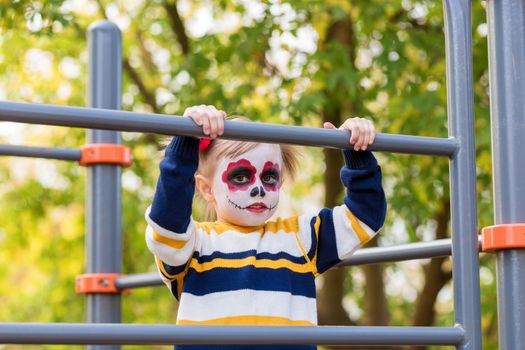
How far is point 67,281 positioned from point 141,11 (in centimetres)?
189

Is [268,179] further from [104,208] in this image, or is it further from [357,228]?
[104,208]

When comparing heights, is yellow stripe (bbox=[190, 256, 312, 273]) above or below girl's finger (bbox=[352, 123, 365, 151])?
below

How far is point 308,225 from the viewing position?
205 cm

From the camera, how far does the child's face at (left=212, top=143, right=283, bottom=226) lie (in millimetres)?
1984

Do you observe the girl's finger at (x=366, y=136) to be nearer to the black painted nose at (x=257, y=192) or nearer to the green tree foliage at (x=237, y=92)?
the black painted nose at (x=257, y=192)

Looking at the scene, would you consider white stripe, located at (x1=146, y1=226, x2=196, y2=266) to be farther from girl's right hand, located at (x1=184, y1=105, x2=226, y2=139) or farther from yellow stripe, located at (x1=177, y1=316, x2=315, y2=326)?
girl's right hand, located at (x1=184, y1=105, x2=226, y2=139)

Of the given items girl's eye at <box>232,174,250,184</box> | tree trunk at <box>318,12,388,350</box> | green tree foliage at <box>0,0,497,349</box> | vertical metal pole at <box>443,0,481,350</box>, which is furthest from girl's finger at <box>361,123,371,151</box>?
tree trunk at <box>318,12,388,350</box>

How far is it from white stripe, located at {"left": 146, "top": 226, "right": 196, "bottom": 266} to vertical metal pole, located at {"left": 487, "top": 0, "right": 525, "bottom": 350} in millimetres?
567

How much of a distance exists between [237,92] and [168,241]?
2.94m

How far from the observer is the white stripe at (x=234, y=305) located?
192 centimetres

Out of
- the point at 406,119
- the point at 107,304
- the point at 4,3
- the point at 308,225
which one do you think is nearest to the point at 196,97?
the point at 406,119

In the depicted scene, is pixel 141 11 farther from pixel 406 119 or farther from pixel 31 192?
pixel 406 119

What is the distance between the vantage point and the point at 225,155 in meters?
2.02

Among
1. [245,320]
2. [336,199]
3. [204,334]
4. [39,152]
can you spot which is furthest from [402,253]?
[336,199]
